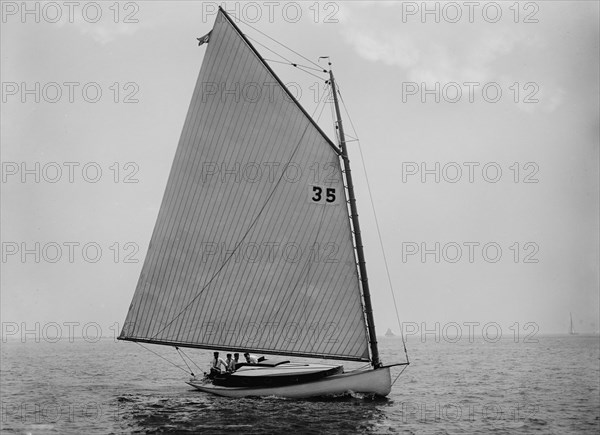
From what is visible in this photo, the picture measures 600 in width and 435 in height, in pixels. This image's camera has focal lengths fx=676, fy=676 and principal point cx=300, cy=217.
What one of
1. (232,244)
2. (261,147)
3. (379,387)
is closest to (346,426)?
(379,387)

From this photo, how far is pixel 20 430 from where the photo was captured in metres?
25.7

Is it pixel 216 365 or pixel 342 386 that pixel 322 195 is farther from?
pixel 216 365

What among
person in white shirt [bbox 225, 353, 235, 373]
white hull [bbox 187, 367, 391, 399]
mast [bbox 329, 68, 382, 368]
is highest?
mast [bbox 329, 68, 382, 368]

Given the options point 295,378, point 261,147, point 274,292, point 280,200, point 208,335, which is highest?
point 261,147

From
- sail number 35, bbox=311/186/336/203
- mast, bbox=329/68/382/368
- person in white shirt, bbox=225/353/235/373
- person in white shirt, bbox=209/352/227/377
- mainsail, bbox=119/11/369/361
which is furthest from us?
person in white shirt, bbox=209/352/227/377

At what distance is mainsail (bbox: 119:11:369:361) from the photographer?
93.8ft

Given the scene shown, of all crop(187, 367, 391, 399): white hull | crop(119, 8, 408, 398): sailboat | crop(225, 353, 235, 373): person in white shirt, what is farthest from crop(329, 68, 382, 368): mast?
crop(225, 353, 235, 373): person in white shirt

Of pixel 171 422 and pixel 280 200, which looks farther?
pixel 280 200

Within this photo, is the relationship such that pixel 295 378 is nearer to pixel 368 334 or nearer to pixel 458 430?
pixel 368 334

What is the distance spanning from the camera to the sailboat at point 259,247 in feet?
93.5

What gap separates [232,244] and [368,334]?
274 inches

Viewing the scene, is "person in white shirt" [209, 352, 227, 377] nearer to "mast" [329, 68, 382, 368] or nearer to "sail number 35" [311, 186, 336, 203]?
"mast" [329, 68, 382, 368]

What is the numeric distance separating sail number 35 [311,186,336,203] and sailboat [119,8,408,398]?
0.04 meters

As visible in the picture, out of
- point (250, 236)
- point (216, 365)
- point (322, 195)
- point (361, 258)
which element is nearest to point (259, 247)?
point (250, 236)
